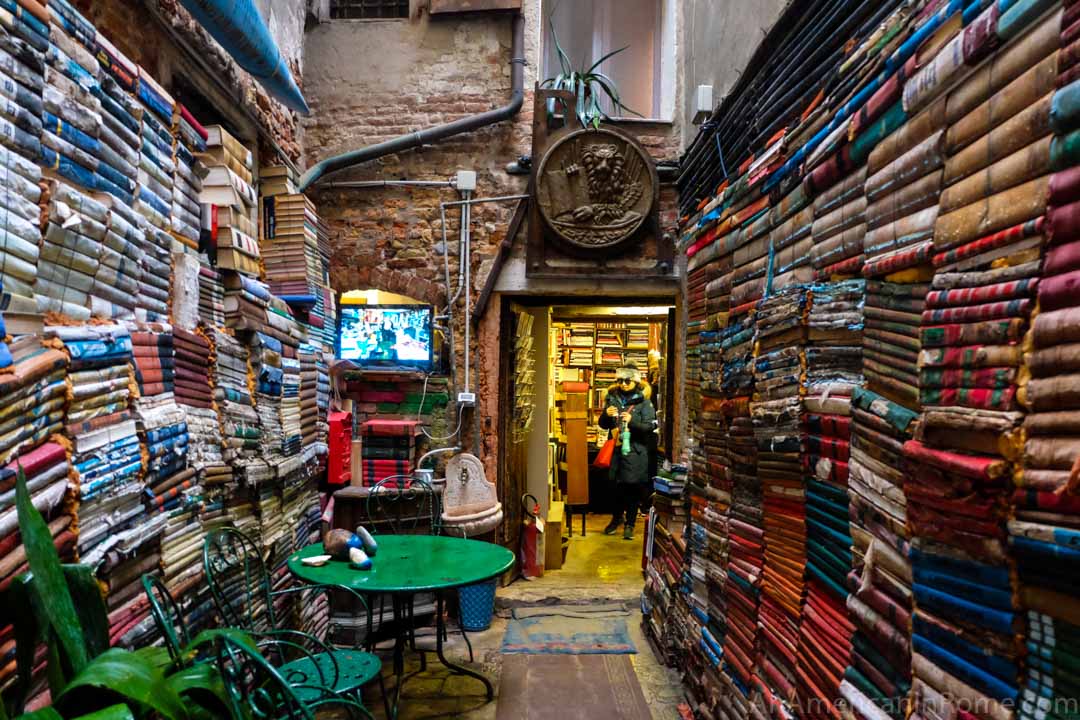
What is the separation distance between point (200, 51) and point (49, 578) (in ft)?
9.81

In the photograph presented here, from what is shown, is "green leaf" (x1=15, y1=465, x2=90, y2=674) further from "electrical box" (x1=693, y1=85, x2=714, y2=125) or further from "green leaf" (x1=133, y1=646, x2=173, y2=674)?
"electrical box" (x1=693, y1=85, x2=714, y2=125)

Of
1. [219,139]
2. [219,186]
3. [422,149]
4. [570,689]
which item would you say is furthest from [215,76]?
[570,689]

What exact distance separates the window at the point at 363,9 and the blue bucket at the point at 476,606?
490 centimetres

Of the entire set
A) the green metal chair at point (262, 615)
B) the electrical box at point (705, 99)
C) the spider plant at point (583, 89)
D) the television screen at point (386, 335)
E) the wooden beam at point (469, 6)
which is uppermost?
the wooden beam at point (469, 6)

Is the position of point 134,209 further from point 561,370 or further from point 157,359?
point 561,370

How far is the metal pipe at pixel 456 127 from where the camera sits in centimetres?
530

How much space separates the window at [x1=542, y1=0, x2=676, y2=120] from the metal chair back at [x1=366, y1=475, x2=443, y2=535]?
4003mm

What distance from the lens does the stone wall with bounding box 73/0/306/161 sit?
9.29 ft

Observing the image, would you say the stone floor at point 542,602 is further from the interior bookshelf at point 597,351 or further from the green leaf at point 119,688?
the interior bookshelf at point 597,351

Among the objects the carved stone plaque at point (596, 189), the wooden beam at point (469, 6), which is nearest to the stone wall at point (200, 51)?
the wooden beam at point (469, 6)

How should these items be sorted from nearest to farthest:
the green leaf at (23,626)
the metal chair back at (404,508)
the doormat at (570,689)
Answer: the green leaf at (23,626) < the doormat at (570,689) < the metal chair back at (404,508)

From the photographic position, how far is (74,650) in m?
1.46

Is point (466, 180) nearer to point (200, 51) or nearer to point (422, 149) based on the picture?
point (422, 149)

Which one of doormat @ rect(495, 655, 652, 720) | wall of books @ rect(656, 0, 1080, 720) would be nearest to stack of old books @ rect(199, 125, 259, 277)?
wall of books @ rect(656, 0, 1080, 720)
